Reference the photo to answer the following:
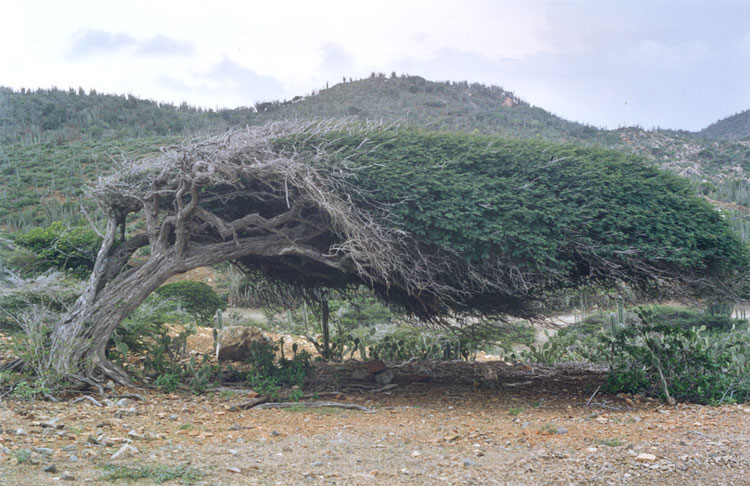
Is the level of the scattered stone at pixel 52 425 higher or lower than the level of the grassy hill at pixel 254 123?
lower

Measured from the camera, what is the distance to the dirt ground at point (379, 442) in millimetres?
4035

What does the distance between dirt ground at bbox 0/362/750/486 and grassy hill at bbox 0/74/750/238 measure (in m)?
14.5

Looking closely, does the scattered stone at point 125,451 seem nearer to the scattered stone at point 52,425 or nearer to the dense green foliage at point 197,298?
the scattered stone at point 52,425

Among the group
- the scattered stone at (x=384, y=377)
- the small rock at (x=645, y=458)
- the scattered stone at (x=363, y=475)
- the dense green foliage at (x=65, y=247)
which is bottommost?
the scattered stone at (x=384, y=377)

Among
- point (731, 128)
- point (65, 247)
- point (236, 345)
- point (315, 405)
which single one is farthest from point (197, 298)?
point (731, 128)

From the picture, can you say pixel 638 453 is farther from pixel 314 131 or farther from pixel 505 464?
pixel 314 131

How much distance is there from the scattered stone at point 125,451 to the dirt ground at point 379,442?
0.01 m

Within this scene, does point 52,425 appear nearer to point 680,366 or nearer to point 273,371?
point 273,371

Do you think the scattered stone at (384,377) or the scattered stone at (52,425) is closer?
the scattered stone at (52,425)

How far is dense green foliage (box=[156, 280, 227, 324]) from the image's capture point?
15680 millimetres

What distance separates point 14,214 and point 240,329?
14.8m

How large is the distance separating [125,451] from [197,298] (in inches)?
481

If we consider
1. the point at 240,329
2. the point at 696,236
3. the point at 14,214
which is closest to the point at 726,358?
the point at 696,236

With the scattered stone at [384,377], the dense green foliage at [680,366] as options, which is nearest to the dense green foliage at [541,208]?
the dense green foliage at [680,366]
